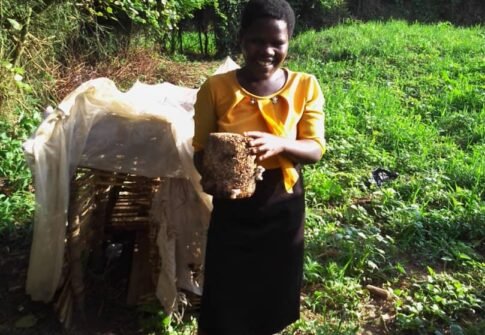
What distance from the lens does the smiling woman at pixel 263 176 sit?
1774 millimetres

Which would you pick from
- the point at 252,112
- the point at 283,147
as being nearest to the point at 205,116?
the point at 252,112

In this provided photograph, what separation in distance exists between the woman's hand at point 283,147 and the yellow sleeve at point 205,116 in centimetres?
17

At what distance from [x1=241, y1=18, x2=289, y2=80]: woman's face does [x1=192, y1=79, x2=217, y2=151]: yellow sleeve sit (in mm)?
180

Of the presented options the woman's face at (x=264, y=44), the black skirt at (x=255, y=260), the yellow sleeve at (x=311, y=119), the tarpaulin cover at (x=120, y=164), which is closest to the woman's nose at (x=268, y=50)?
the woman's face at (x=264, y=44)

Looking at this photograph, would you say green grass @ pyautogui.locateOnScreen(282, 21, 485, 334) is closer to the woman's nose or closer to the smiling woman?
the smiling woman

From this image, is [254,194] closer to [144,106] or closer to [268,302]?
[268,302]

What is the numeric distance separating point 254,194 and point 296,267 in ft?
1.33

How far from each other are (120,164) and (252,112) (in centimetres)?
86

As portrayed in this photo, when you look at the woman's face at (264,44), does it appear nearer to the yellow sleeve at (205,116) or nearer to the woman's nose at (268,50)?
the woman's nose at (268,50)

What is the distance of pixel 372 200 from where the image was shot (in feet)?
12.6

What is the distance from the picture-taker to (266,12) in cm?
174

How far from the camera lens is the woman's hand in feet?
5.52

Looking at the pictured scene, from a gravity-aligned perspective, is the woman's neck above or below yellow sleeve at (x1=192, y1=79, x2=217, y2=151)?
above

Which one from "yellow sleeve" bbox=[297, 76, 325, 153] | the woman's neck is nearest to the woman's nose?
the woman's neck
